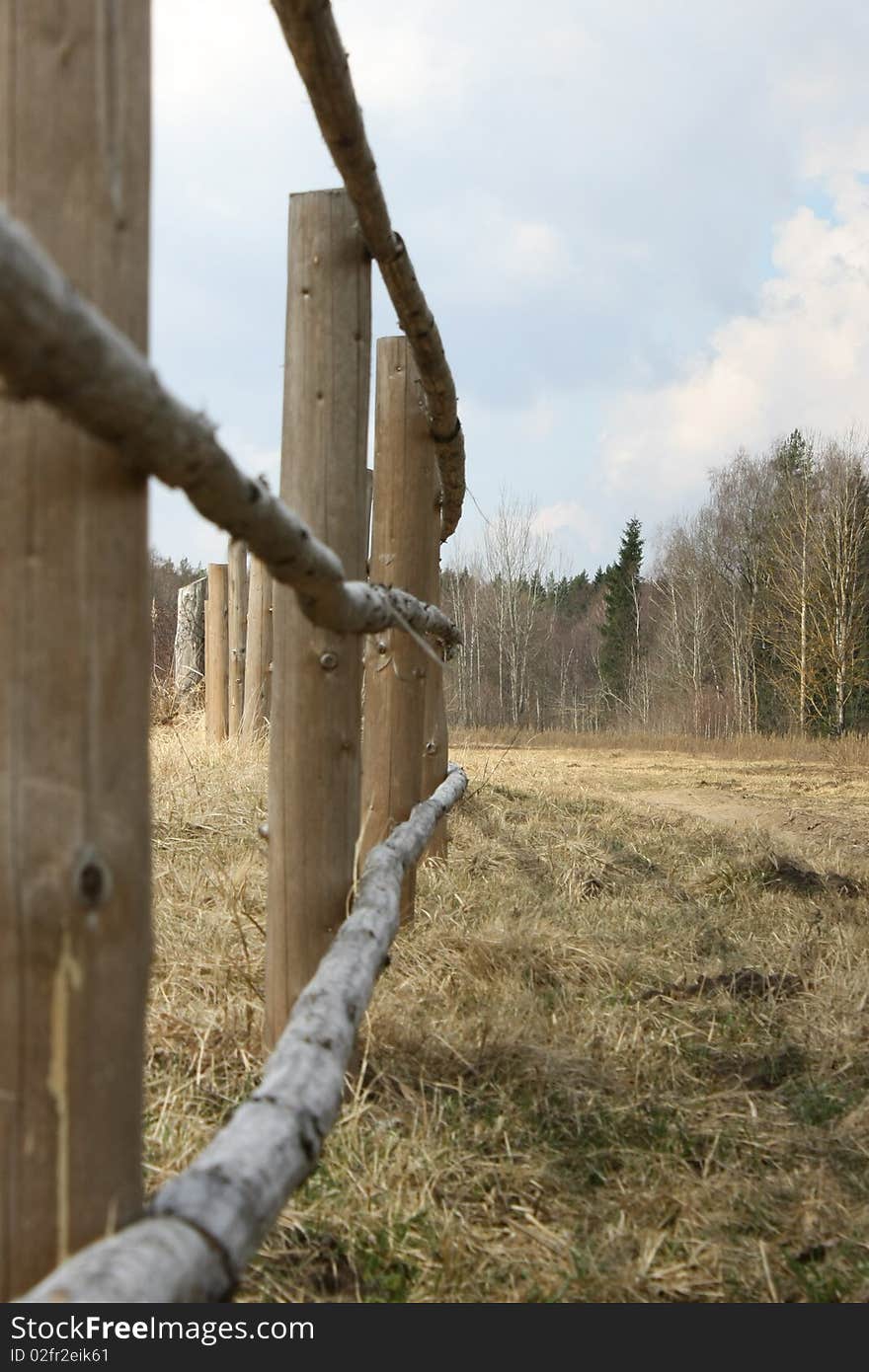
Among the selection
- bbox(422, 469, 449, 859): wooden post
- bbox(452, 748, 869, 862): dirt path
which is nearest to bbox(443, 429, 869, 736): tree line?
bbox(452, 748, 869, 862): dirt path

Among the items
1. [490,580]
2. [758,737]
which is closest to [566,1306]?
[758,737]

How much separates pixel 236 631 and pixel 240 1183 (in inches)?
358

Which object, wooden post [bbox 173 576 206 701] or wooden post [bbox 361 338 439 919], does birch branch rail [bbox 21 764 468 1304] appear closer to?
wooden post [bbox 361 338 439 919]

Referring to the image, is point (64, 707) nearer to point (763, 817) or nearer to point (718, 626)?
point (763, 817)

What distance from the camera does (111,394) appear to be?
1111 millimetres

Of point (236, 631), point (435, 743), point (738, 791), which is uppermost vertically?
point (236, 631)

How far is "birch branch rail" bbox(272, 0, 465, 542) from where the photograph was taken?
7.11 ft

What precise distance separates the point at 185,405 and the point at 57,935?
0.61 metres

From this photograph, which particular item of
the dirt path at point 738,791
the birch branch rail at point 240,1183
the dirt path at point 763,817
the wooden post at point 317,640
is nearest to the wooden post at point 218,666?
the dirt path at point 738,791

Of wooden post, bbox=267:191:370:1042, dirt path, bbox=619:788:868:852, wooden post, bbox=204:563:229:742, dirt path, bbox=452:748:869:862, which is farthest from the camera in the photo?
wooden post, bbox=204:563:229:742

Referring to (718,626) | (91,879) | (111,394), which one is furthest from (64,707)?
(718,626)

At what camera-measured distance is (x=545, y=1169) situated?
2.54m

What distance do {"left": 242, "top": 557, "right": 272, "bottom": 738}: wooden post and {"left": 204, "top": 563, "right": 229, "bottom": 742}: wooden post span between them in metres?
0.87

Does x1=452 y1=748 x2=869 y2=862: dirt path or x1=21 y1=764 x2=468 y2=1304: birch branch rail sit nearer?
x1=21 y1=764 x2=468 y2=1304: birch branch rail
